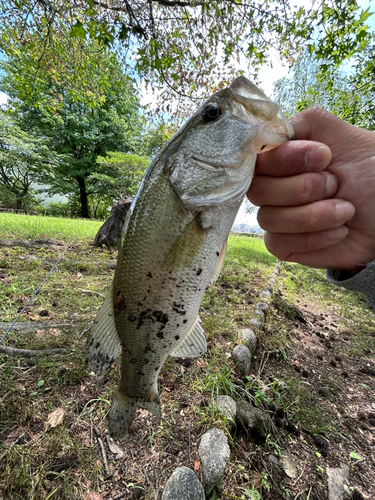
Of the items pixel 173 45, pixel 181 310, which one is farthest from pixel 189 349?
pixel 173 45

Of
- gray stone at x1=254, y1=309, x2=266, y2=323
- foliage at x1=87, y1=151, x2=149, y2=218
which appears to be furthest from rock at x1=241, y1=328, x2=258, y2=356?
foliage at x1=87, y1=151, x2=149, y2=218

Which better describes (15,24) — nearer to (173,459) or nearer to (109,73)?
(109,73)

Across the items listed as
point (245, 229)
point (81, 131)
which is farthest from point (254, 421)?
point (245, 229)

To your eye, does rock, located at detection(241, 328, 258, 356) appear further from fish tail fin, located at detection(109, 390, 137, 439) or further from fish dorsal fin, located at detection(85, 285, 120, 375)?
fish dorsal fin, located at detection(85, 285, 120, 375)

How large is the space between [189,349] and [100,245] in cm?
476

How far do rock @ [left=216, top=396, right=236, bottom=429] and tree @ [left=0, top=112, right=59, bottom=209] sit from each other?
61.9 ft

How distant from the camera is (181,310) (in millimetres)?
1083

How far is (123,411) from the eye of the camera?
1233mm

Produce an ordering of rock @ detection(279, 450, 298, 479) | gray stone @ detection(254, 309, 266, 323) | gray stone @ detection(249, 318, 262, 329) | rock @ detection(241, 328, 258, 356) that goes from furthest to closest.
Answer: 1. gray stone @ detection(254, 309, 266, 323)
2. gray stone @ detection(249, 318, 262, 329)
3. rock @ detection(241, 328, 258, 356)
4. rock @ detection(279, 450, 298, 479)

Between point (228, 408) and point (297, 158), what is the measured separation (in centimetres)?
166

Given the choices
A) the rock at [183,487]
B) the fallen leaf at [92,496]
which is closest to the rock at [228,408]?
the rock at [183,487]

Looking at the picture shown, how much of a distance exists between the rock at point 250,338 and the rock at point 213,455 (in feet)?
3.15

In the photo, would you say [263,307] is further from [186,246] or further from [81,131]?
[81,131]

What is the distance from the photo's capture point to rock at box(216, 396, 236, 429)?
1.56 meters
